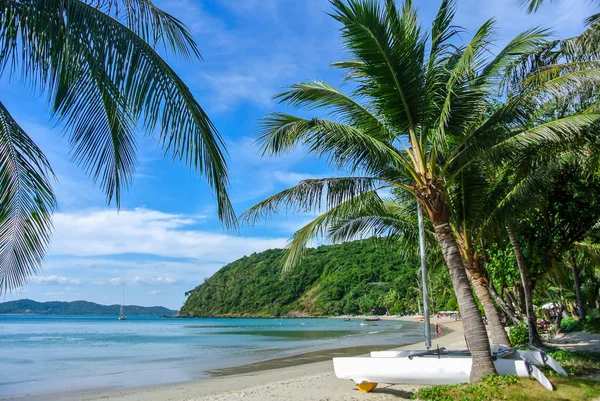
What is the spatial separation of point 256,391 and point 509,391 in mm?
6084

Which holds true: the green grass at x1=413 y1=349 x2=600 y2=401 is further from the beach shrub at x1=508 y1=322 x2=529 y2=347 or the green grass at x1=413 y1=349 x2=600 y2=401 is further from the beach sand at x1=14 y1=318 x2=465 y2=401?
the beach shrub at x1=508 y1=322 x2=529 y2=347

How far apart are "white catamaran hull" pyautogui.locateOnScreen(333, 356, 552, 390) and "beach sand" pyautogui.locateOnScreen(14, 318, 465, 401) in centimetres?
53

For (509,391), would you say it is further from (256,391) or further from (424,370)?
(256,391)

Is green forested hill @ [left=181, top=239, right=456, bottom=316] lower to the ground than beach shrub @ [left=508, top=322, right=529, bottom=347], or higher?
higher

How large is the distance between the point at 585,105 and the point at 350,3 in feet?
18.9

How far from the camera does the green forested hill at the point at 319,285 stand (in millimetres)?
93812

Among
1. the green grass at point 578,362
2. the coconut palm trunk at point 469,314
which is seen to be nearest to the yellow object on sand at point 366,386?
the coconut palm trunk at point 469,314

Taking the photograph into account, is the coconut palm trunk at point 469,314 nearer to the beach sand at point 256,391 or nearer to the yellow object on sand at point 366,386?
the beach sand at point 256,391

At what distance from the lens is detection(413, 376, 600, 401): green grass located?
6.03 meters

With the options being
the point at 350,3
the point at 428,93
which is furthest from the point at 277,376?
the point at 350,3

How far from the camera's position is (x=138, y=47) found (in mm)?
3465

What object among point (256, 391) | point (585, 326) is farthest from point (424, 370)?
point (585, 326)

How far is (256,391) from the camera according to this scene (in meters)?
10.5

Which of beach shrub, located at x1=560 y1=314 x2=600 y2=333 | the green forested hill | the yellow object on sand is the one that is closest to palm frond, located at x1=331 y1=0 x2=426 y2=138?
the yellow object on sand
